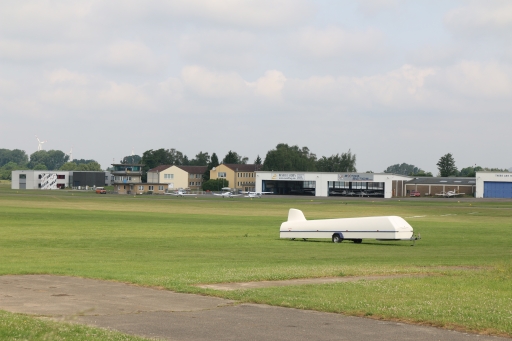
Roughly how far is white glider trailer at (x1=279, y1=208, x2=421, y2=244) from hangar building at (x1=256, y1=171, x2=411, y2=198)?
125 metres

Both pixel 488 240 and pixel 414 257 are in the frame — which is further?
pixel 488 240

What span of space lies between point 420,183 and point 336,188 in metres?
22.9

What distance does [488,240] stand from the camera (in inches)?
1863

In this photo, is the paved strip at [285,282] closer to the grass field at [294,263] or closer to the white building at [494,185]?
the grass field at [294,263]

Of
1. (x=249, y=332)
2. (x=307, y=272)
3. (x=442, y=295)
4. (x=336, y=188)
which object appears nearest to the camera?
(x=249, y=332)

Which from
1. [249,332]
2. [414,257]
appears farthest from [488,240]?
[249,332]

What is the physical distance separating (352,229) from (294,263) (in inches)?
658

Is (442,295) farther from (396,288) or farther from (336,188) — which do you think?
(336,188)

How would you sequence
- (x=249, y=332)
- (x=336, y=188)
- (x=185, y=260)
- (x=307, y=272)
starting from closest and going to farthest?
(x=249, y=332) < (x=307, y=272) < (x=185, y=260) < (x=336, y=188)

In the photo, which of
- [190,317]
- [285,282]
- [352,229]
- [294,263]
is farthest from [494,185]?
[190,317]

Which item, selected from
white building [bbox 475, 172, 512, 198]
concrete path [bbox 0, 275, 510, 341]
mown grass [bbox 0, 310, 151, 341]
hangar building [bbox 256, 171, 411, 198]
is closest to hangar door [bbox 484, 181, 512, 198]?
white building [bbox 475, 172, 512, 198]

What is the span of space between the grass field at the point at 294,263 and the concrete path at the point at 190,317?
768 millimetres

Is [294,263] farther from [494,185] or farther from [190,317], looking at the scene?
[494,185]

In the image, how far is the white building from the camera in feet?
535
